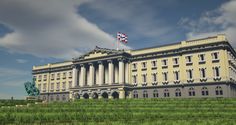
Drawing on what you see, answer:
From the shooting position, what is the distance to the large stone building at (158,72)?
55.6 metres

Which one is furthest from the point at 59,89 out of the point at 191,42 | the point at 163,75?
the point at 191,42

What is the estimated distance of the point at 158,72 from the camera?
65000mm

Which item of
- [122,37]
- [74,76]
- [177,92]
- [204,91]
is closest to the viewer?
[204,91]

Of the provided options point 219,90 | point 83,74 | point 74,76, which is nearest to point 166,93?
point 219,90

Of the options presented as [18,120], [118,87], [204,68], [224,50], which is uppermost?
[224,50]

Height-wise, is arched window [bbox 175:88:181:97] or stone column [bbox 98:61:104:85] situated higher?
stone column [bbox 98:61:104:85]

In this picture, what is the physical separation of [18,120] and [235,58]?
62.2 metres

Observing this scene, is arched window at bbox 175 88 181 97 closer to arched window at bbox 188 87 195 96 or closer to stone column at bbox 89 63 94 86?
arched window at bbox 188 87 195 96

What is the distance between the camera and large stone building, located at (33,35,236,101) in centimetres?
5559

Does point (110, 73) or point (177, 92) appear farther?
point (110, 73)

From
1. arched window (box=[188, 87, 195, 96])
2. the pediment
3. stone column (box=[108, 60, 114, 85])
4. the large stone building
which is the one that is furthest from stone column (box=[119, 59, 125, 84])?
arched window (box=[188, 87, 195, 96])

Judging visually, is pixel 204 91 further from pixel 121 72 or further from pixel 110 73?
pixel 110 73

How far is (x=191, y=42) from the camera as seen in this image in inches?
2356

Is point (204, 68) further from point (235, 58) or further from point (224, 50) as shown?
point (235, 58)
